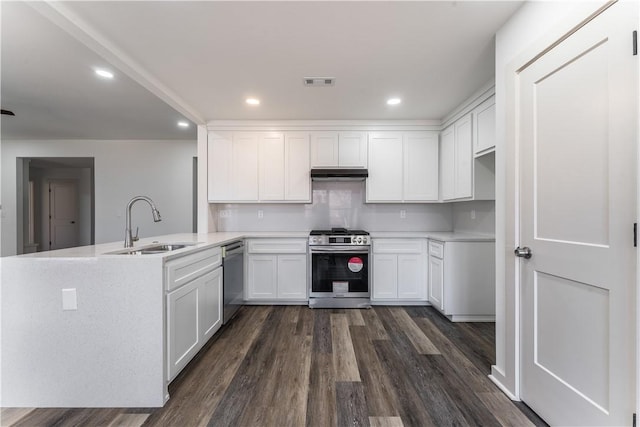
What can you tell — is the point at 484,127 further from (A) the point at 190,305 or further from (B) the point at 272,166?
(A) the point at 190,305

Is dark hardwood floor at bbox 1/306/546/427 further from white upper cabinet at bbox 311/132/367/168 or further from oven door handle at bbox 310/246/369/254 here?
white upper cabinet at bbox 311/132/367/168

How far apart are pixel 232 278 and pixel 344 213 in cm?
183

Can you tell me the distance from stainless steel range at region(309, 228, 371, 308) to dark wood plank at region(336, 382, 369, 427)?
1.51 meters

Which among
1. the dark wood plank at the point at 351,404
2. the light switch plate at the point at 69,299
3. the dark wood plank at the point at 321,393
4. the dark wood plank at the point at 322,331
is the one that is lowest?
the dark wood plank at the point at 322,331

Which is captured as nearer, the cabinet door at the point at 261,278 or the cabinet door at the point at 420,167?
the cabinet door at the point at 261,278

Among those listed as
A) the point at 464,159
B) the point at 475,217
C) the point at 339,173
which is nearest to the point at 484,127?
the point at 464,159

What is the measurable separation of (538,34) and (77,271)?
2993 millimetres

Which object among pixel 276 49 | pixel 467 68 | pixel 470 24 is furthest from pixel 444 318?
pixel 276 49

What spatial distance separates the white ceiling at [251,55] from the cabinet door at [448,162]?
1.05ft

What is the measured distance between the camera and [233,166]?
369 cm

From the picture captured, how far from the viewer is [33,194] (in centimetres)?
707

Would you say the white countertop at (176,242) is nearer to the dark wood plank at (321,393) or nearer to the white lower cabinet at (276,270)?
the white lower cabinet at (276,270)

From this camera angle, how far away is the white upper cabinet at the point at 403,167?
3643mm

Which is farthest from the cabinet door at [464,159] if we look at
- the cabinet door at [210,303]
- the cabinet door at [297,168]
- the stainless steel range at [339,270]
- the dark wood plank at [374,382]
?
the cabinet door at [210,303]
